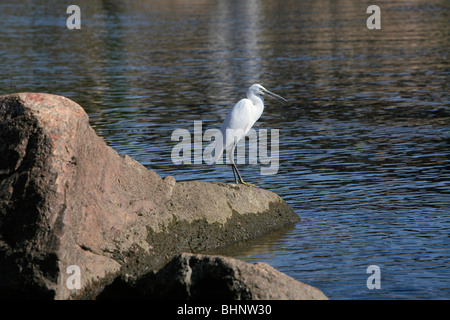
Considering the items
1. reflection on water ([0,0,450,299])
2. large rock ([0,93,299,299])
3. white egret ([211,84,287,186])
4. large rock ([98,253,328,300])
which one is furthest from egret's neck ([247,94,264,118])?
large rock ([98,253,328,300])

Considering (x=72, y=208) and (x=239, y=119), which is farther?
(x=239, y=119)

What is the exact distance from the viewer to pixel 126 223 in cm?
1059

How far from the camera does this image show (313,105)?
24438 millimetres

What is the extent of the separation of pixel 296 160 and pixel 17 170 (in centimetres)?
842

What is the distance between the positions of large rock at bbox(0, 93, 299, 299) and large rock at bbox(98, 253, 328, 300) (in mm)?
1114

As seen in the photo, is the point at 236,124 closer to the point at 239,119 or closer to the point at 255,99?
the point at 239,119

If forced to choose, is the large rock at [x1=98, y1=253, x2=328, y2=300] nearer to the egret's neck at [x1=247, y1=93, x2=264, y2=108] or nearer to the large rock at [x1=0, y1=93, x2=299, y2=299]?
the large rock at [x1=0, y1=93, x2=299, y2=299]

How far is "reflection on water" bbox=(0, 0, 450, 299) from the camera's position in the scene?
37.6ft

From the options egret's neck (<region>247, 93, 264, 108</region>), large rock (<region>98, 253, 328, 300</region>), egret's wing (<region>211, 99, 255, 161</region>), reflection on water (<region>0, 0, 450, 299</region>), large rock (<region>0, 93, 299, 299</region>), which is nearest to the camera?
large rock (<region>98, 253, 328, 300</region>)

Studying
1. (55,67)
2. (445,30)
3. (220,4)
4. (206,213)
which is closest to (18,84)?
(55,67)

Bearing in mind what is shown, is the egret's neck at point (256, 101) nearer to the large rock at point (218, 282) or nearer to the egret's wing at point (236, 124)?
the egret's wing at point (236, 124)

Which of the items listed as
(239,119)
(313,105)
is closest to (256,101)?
(239,119)

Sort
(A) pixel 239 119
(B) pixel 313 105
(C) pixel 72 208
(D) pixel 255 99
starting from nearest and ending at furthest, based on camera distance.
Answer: (C) pixel 72 208, (A) pixel 239 119, (D) pixel 255 99, (B) pixel 313 105

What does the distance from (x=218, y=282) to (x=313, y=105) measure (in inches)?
645
